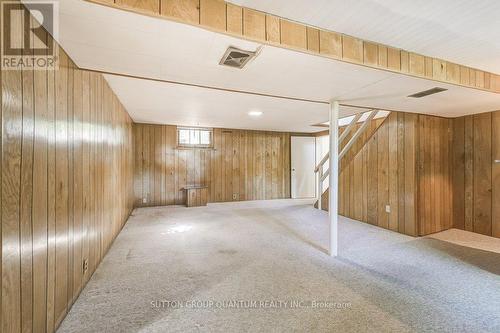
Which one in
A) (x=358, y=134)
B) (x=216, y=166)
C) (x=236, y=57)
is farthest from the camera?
(x=216, y=166)

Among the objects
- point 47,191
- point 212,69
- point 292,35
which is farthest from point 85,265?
point 292,35

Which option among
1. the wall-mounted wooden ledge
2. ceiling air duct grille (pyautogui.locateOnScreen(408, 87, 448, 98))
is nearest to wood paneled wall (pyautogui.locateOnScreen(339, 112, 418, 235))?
ceiling air duct grille (pyautogui.locateOnScreen(408, 87, 448, 98))

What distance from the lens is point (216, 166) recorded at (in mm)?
6176

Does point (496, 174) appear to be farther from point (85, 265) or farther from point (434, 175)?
point (85, 265)

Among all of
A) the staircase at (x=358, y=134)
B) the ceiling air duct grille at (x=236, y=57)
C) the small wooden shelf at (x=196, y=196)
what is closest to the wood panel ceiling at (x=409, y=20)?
the ceiling air duct grille at (x=236, y=57)

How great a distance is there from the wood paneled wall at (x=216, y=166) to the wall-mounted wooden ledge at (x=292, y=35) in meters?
4.81

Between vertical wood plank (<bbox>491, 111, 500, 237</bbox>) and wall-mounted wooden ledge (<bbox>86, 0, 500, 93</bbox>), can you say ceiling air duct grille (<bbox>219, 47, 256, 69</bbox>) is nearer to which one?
wall-mounted wooden ledge (<bbox>86, 0, 500, 93</bbox>)

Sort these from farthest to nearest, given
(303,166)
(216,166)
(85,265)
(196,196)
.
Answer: (303,166) < (216,166) < (196,196) < (85,265)

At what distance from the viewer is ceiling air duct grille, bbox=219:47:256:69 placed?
5.10 feet

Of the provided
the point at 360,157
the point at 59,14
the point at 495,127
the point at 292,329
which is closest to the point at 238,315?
the point at 292,329

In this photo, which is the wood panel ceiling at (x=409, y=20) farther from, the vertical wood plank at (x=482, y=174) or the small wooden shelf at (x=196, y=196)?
the small wooden shelf at (x=196, y=196)

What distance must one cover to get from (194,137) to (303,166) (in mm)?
3486

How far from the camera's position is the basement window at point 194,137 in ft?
19.2

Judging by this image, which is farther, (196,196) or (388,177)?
(196,196)
